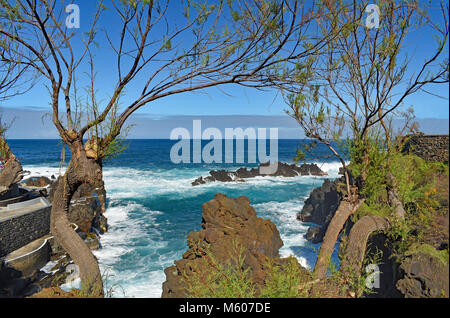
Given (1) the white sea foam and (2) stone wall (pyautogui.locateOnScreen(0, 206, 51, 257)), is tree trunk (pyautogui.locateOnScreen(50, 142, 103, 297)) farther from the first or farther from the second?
(2) stone wall (pyautogui.locateOnScreen(0, 206, 51, 257))

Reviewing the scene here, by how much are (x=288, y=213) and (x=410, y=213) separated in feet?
54.2

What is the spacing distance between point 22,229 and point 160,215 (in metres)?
9.68

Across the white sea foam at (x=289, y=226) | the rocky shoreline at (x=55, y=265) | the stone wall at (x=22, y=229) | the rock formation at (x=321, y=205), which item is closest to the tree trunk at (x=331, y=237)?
the rocky shoreline at (x=55, y=265)

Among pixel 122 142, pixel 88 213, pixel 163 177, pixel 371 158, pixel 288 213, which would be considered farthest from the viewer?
pixel 163 177

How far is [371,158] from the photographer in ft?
17.5

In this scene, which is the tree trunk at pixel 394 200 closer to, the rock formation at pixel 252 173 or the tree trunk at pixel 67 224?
the tree trunk at pixel 67 224

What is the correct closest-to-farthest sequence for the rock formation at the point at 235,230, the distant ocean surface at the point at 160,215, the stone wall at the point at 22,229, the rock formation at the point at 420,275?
the rock formation at the point at 420,275
the rock formation at the point at 235,230
the distant ocean surface at the point at 160,215
the stone wall at the point at 22,229

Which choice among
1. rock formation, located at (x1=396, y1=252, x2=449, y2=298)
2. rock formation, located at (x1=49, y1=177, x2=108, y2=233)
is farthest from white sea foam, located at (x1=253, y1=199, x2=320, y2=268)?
rock formation, located at (x1=49, y1=177, x2=108, y2=233)

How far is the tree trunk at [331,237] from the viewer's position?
154 inches

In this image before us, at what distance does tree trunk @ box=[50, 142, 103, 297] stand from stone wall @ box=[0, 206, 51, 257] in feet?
42.3

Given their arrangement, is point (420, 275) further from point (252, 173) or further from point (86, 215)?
point (252, 173)

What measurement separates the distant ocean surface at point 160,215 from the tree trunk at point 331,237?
27 cm

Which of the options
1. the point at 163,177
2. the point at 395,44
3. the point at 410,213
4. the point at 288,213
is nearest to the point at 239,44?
the point at 395,44
